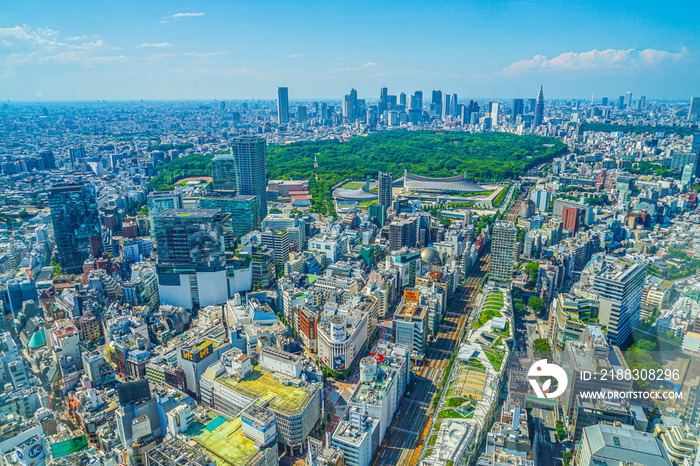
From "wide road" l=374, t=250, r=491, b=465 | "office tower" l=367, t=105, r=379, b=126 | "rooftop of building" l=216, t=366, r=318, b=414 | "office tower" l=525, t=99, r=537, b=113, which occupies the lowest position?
"wide road" l=374, t=250, r=491, b=465

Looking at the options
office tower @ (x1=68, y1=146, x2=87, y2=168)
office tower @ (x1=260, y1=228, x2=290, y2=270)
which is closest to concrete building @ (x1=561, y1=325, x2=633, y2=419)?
office tower @ (x1=260, y1=228, x2=290, y2=270)

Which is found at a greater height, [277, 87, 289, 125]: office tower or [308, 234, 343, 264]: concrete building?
[277, 87, 289, 125]: office tower

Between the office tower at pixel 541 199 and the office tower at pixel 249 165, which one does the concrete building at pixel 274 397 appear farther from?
the office tower at pixel 541 199

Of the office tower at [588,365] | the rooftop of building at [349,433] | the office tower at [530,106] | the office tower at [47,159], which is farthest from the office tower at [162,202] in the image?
the office tower at [530,106]

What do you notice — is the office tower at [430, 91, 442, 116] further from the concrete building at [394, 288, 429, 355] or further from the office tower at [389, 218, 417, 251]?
the concrete building at [394, 288, 429, 355]

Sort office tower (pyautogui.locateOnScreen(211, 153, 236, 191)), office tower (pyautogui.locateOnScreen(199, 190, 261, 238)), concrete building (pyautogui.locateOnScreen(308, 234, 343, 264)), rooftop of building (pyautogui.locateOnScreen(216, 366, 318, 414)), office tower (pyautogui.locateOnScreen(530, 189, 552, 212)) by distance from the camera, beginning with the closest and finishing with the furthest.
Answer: rooftop of building (pyautogui.locateOnScreen(216, 366, 318, 414)) < concrete building (pyautogui.locateOnScreen(308, 234, 343, 264)) < office tower (pyautogui.locateOnScreen(199, 190, 261, 238)) < office tower (pyautogui.locateOnScreen(211, 153, 236, 191)) < office tower (pyautogui.locateOnScreen(530, 189, 552, 212))

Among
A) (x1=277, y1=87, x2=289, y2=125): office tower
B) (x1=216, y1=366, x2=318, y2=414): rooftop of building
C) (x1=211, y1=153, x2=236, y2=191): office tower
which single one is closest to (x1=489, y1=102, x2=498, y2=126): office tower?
(x1=277, y1=87, x2=289, y2=125): office tower

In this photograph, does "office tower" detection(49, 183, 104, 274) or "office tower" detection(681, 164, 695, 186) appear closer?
"office tower" detection(49, 183, 104, 274)

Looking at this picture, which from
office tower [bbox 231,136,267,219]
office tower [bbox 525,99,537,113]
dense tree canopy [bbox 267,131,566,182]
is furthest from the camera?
office tower [bbox 525,99,537,113]
